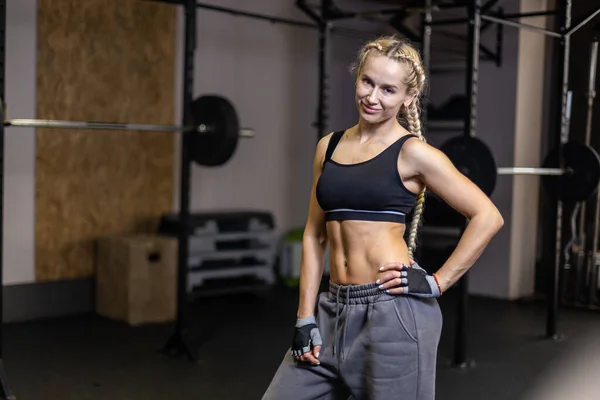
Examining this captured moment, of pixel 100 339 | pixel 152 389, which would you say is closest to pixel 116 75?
pixel 100 339

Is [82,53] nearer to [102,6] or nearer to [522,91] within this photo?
[102,6]

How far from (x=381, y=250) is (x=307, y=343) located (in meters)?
0.27

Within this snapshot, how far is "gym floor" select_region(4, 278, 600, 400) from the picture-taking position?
10.1 feet

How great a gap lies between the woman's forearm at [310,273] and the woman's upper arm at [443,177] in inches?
12.4

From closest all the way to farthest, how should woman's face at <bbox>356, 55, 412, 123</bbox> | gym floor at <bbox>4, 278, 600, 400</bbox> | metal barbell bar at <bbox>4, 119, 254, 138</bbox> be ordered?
woman's face at <bbox>356, 55, 412, 123</bbox> → metal barbell bar at <bbox>4, 119, 254, 138</bbox> → gym floor at <bbox>4, 278, 600, 400</bbox>

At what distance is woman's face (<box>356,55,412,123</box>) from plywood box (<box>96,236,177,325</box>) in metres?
2.66

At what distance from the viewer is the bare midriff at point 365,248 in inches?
66.7

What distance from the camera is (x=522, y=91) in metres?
4.77

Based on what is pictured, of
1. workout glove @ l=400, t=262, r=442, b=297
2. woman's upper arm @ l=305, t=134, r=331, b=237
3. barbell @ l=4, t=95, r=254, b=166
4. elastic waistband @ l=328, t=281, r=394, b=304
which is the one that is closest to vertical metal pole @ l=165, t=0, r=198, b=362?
barbell @ l=4, t=95, r=254, b=166

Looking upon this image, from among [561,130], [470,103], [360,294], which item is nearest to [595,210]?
[561,130]

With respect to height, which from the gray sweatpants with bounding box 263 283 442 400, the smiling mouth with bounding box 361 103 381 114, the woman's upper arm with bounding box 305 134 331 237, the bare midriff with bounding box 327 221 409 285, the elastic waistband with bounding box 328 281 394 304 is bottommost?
the gray sweatpants with bounding box 263 283 442 400

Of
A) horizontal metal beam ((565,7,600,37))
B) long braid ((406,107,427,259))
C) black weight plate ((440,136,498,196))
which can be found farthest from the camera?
horizontal metal beam ((565,7,600,37))

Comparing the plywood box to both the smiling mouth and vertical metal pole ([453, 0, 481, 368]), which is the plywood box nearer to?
vertical metal pole ([453, 0, 481, 368])

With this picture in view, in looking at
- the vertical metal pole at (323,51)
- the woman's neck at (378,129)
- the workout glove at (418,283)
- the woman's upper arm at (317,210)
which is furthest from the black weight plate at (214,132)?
the workout glove at (418,283)
